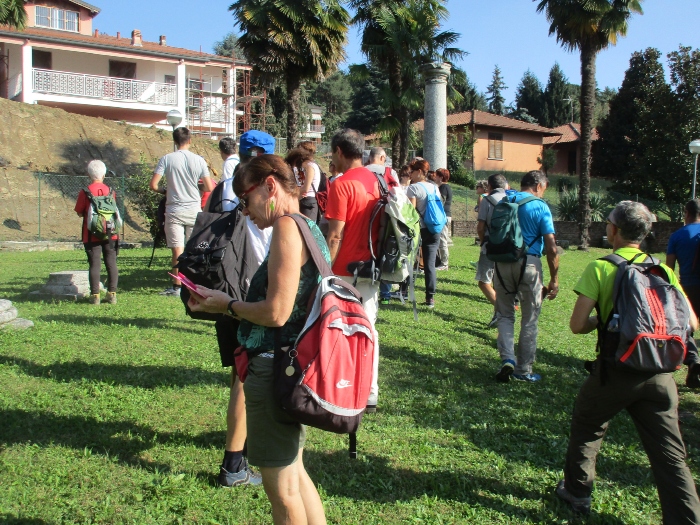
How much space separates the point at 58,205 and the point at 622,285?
23581 mm

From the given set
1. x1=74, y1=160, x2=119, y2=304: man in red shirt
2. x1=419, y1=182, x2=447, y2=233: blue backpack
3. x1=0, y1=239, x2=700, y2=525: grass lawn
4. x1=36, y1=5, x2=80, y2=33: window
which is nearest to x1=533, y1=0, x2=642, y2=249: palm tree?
x1=419, y1=182, x2=447, y2=233: blue backpack

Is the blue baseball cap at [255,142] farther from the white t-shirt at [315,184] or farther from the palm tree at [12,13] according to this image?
the palm tree at [12,13]

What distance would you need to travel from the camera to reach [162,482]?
371 cm

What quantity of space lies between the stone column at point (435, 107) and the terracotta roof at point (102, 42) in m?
23.3

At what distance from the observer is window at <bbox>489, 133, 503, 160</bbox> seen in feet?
153

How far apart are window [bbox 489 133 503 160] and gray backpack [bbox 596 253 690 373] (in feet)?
147

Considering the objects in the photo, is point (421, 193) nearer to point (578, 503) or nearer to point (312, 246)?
point (578, 503)

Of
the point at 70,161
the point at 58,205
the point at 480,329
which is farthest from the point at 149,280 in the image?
the point at 70,161

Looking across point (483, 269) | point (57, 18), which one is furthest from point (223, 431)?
point (57, 18)

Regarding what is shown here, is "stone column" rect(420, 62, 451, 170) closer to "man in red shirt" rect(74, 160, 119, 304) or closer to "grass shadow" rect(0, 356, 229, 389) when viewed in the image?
"man in red shirt" rect(74, 160, 119, 304)

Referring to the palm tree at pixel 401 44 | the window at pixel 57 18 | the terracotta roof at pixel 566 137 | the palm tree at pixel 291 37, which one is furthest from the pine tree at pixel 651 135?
the window at pixel 57 18

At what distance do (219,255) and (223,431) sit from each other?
4.71 ft

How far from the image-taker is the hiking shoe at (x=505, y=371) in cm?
598

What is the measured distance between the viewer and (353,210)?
4711 mm
